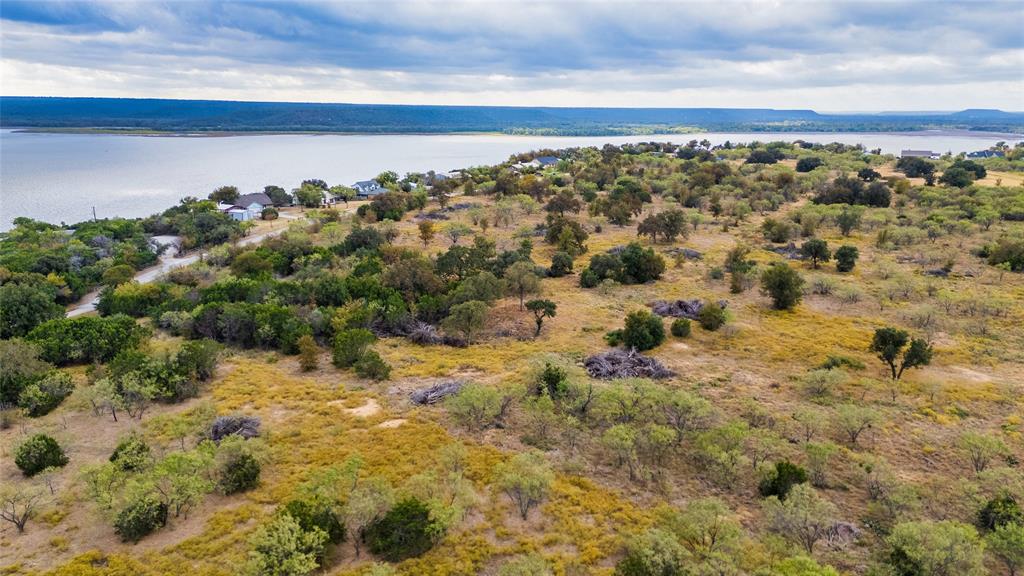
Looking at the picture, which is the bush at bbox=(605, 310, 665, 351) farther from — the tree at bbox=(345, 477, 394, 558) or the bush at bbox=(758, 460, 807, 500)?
the tree at bbox=(345, 477, 394, 558)

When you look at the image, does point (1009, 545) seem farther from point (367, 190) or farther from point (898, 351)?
point (367, 190)

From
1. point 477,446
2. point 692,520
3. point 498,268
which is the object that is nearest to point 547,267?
point 498,268

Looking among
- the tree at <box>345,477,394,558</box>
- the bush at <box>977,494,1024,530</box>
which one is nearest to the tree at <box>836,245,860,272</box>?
the bush at <box>977,494,1024,530</box>

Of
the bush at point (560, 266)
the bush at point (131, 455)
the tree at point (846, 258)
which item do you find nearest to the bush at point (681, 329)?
the bush at point (560, 266)

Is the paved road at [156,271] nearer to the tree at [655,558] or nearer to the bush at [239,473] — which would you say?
the bush at [239,473]

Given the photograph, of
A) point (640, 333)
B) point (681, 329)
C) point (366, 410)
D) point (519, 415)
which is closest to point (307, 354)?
point (366, 410)

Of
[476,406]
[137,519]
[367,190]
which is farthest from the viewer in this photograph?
[367,190]
